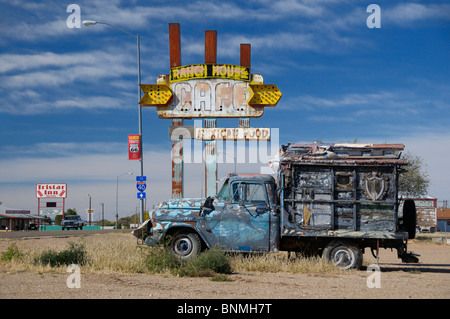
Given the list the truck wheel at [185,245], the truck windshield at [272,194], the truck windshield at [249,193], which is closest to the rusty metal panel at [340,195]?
the truck windshield at [272,194]

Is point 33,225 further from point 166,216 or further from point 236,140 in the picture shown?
point 166,216

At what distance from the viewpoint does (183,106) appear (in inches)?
1059

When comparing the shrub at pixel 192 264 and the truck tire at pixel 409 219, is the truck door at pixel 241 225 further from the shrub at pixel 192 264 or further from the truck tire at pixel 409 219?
the truck tire at pixel 409 219

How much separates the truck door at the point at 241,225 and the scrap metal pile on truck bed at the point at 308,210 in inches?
1.0

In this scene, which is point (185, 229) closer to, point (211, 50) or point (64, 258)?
point (64, 258)

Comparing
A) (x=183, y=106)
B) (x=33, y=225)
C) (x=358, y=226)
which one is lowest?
(x=33, y=225)

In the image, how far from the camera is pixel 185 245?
1372 centimetres

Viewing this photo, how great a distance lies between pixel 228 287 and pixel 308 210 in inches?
152

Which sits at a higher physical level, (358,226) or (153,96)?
(153,96)

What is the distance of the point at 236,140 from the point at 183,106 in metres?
3.18

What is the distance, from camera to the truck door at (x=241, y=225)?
44.3 ft

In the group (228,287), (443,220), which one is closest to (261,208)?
(228,287)

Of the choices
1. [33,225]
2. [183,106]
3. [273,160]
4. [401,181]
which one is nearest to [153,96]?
[183,106]
